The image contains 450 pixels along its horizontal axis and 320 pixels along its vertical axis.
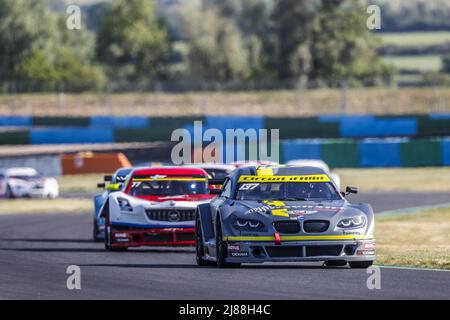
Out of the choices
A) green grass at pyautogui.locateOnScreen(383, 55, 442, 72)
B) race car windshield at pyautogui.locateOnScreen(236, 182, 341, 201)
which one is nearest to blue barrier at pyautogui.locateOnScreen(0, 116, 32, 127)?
race car windshield at pyautogui.locateOnScreen(236, 182, 341, 201)

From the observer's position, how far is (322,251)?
1438 cm

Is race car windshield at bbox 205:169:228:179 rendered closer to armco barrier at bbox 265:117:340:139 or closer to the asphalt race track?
the asphalt race track

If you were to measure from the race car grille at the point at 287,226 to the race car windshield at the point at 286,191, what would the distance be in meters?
0.80

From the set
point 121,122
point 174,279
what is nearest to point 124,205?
point 174,279

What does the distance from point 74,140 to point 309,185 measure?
27770 mm

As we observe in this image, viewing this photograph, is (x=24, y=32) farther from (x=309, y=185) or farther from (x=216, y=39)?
(x=309, y=185)

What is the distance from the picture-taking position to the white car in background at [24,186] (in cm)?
3628

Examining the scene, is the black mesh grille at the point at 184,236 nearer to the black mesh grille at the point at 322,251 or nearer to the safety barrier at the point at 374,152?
the black mesh grille at the point at 322,251

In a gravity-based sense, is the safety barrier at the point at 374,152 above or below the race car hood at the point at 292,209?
below

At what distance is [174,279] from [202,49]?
259ft

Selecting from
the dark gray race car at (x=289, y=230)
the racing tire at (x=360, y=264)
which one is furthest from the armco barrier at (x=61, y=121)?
the racing tire at (x=360, y=264)

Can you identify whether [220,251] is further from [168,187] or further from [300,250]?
[168,187]

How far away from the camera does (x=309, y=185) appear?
50.8ft

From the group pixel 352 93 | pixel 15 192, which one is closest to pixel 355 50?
pixel 352 93
